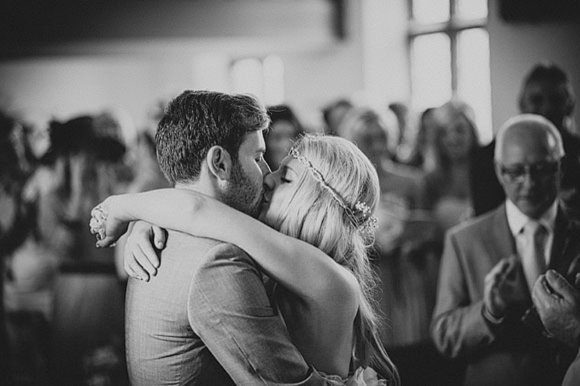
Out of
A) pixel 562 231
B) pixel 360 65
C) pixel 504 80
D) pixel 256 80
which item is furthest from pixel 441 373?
pixel 256 80

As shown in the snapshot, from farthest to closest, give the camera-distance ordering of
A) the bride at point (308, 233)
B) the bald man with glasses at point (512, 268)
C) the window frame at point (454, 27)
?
the window frame at point (454, 27), the bald man with glasses at point (512, 268), the bride at point (308, 233)

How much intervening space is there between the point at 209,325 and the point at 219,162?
37cm

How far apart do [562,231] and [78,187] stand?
284 centimetres

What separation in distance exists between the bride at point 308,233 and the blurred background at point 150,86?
1.19 meters

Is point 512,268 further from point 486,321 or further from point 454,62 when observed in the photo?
point 454,62

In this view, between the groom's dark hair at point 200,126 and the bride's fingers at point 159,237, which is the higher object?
the groom's dark hair at point 200,126

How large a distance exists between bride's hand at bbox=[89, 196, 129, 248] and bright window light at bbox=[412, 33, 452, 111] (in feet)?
28.1

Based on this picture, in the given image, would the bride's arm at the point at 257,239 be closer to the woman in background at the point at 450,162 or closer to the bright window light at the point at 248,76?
the woman in background at the point at 450,162

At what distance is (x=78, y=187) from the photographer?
15.2ft

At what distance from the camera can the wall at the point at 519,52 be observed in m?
4.46

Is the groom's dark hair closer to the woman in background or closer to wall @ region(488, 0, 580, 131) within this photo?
wall @ region(488, 0, 580, 131)

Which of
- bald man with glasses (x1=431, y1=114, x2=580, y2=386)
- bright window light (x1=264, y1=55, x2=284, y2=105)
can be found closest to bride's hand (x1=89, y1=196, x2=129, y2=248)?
bald man with glasses (x1=431, y1=114, x2=580, y2=386)

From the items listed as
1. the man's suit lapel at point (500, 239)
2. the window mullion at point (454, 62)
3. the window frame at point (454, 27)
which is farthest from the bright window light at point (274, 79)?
the man's suit lapel at point (500, 239)

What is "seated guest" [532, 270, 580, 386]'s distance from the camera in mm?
2215
